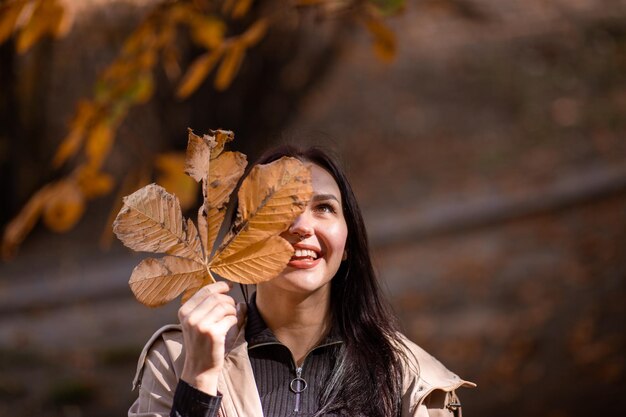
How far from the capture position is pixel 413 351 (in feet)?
6.43

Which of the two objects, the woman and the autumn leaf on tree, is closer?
the autumn leaf on tree

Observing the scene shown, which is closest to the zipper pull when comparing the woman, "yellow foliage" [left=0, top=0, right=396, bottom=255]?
the woman

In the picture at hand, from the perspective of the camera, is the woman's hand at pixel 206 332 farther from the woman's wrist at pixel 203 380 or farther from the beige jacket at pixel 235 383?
the beige jacket at pixel 235 383

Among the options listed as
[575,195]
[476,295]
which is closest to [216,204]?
[476,295]

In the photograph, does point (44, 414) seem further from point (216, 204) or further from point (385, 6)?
point (216, 204)

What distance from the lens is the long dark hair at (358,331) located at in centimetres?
186

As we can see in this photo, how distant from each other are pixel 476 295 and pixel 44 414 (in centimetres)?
276

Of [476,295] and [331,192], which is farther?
[476,295]

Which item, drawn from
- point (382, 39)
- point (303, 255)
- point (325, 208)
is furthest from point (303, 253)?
point (382, 39)

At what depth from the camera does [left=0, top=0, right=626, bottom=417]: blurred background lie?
512 cm

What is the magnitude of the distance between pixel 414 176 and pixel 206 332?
6.14 m

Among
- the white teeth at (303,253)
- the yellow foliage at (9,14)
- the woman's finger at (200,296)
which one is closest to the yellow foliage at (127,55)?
the yellow foliage at (9,14)

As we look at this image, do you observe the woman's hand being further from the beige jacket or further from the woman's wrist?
the beige jacket

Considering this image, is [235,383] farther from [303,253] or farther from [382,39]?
[382,39]
